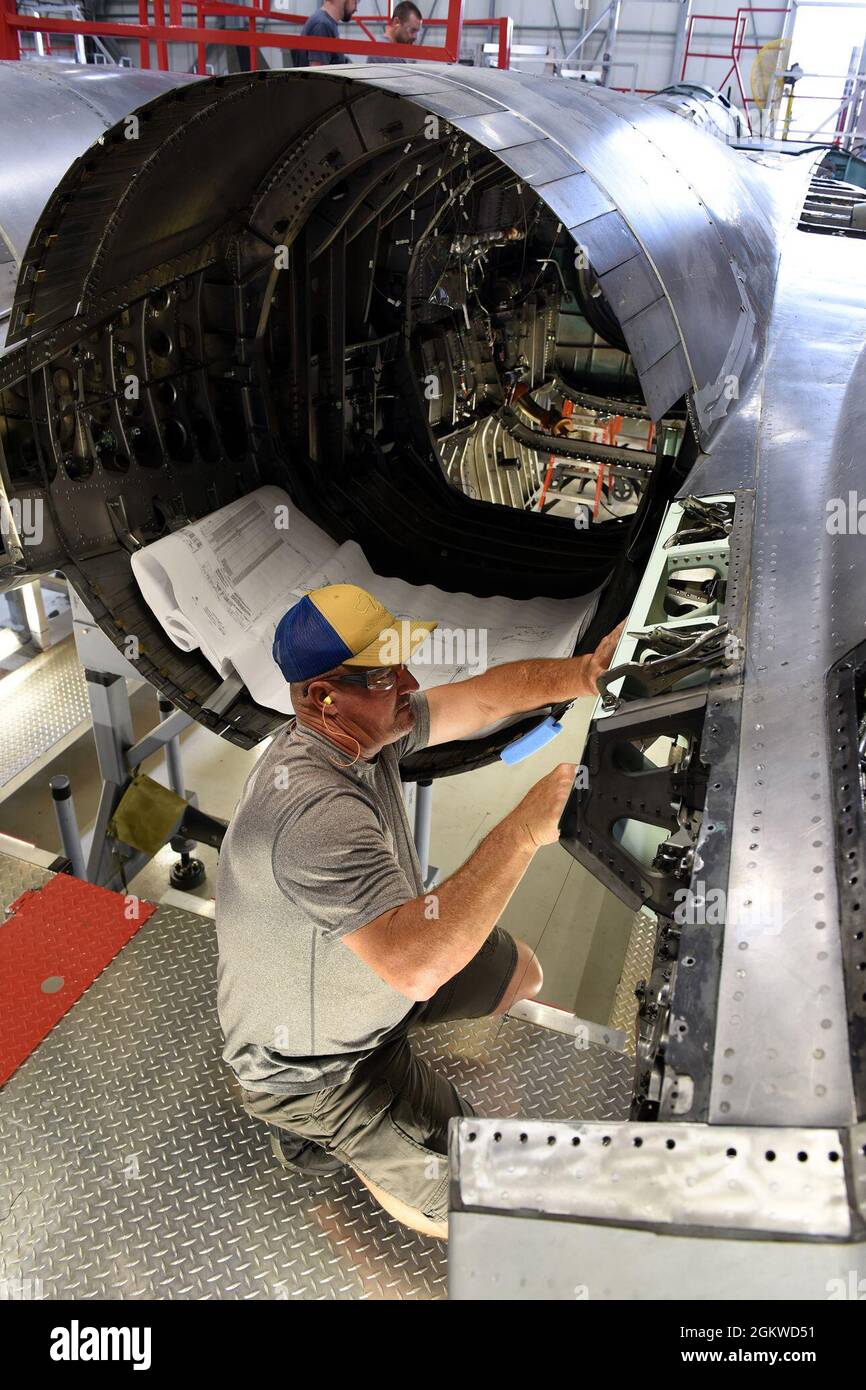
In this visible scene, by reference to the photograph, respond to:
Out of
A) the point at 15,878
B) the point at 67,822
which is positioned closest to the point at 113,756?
the point at 67,822

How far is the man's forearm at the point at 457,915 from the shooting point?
6.28 ft

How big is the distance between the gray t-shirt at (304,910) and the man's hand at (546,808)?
293 millimetres

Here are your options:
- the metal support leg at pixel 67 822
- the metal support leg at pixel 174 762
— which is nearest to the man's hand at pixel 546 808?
the metal support leg at pixel 67 822

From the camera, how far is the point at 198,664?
350cm

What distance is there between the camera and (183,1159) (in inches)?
99.7

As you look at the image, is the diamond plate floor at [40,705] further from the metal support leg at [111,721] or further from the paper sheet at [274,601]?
the paper sheet at [274,601]

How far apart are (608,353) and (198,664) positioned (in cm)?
398

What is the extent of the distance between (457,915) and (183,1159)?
1.23 metres

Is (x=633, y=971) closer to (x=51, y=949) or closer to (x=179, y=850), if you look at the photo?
(x=179, y=850)

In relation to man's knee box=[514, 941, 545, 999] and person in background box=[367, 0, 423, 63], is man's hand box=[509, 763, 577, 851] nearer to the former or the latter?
man's knee box=[514, 941, 545, 999]

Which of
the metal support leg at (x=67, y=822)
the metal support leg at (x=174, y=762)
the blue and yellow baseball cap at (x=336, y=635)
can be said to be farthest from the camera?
the metal support leg at (x=174, y=762)

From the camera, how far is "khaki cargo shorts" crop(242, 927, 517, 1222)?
7.64 ft

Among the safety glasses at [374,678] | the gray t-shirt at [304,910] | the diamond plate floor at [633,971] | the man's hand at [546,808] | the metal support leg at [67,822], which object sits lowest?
the diamond plate floor at [633,971]
